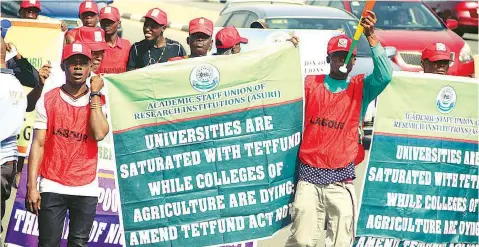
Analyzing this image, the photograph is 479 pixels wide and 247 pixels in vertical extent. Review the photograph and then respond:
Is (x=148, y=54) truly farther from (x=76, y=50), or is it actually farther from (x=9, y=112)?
(x=76, y=50)

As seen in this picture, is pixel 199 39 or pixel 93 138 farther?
pixel 199 39

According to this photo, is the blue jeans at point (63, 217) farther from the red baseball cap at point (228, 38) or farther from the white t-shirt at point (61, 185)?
the red baseball cap at point (228, 38)

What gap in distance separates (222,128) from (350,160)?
3.16 feet

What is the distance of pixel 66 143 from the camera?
7.14m

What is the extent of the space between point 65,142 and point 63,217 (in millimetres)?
541

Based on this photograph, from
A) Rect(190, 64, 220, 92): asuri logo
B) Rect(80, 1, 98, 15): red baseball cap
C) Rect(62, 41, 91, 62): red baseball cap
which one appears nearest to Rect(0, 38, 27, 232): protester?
Rect(62, 41, 91, 62): red baseball cap

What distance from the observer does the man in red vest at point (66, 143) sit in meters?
7.11

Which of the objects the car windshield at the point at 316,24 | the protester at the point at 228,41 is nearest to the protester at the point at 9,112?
the protester at the point at 228,41

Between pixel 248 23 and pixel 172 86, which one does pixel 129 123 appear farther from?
pixel 248 23

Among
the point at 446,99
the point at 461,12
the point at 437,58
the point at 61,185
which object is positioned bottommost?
the point at 461,12

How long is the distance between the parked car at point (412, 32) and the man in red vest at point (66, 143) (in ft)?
29.0

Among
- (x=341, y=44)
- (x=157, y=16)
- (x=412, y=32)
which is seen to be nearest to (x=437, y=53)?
(x=341, y=44)

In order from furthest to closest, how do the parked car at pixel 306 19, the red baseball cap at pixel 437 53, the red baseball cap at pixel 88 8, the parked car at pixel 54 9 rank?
the parked car at pixel 54 9
the parked car at pixel 306 19
the red baseball cap at pixel 88 8
the red baseball cap at pixel 437 53

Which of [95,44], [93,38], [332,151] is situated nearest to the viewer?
[332,151]
